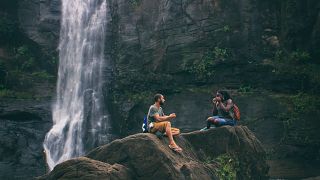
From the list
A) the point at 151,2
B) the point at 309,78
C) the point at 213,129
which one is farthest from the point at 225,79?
the point at 213,129

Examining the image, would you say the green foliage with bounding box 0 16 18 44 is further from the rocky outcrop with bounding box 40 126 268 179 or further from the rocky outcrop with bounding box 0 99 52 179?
the rocky outcrop with bounding box 40 126 268 179

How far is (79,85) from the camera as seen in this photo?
23.2m

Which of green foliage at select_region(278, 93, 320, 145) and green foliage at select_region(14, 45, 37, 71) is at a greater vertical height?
green foliage at select_region(14, 45, 37, 71)

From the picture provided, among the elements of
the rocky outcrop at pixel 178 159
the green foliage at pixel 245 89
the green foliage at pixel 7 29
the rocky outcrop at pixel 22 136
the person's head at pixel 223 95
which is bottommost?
the rocky outcrop at pixel 22 136

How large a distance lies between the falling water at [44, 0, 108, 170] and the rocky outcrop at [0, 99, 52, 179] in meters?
0.52

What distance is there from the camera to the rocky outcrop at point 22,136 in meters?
20.1

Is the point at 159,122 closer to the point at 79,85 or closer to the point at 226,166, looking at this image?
the point at 226,166

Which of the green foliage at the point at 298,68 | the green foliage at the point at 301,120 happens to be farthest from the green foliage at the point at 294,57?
the green foliage at the point at 301,120

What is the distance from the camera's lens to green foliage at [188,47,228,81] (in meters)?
21.2

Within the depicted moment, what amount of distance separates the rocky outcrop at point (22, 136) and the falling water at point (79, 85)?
0.52m

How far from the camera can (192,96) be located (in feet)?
68.7

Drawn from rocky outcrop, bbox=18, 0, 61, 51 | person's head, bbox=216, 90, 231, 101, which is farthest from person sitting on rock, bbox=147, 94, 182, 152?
rocky outcrop, bbox=18, 0, 61, 51

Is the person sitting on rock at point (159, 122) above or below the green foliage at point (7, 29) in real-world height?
below

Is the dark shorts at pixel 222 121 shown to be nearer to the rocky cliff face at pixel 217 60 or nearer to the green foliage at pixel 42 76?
the rocky cliff face at pixel 217 60
